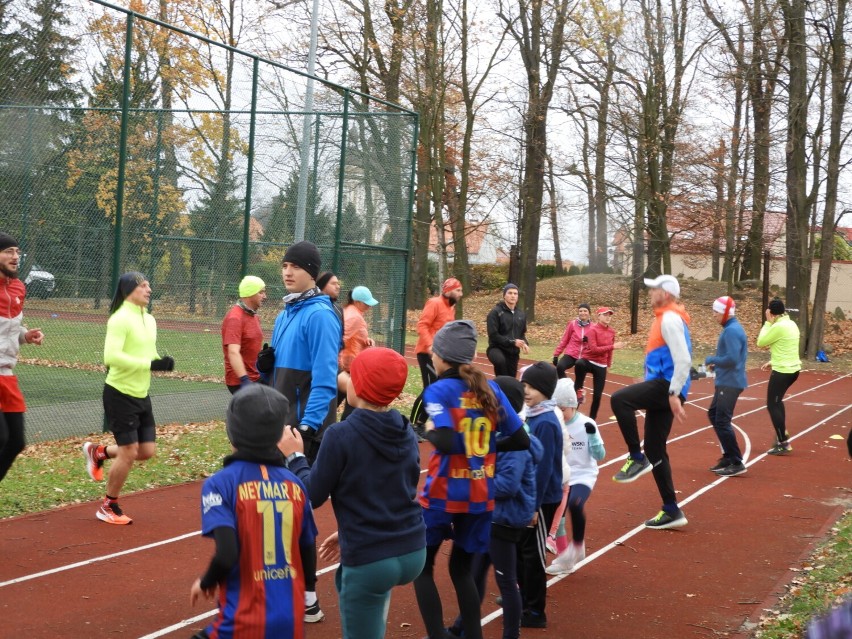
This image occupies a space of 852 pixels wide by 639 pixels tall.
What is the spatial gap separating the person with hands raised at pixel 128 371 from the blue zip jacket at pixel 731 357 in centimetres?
653

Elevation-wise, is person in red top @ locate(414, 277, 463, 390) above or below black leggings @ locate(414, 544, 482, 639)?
above

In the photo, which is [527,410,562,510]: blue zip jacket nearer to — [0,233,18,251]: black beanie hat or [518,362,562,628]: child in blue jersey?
[518,362,562,628]: child in blue jersey

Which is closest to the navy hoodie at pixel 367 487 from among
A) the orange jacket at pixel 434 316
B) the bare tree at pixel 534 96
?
the orange jacket at pixel 434 316

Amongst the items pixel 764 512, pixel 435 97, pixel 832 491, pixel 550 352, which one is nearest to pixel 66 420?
pixel 764 512

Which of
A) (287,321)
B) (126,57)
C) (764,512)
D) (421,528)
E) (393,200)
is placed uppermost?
(126,57)

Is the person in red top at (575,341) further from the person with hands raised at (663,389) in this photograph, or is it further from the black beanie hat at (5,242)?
the black beanie hat at (5,242)

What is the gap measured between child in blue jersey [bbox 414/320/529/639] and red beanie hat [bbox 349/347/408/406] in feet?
2.01

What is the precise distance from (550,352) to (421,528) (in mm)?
26063

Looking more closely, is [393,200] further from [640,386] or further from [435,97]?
[435,97]

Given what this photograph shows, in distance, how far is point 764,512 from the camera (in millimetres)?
9336

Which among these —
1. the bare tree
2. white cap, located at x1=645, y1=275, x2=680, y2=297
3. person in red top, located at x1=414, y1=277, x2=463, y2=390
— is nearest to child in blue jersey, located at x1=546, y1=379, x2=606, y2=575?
white cap, located at x1=645, y1=275, x2=680, y2=297

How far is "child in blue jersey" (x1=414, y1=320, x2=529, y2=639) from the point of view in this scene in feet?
Result: 15.5

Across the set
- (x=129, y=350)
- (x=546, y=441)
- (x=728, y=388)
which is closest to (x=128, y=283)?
(x=129, y=350)

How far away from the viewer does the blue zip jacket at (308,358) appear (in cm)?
549
